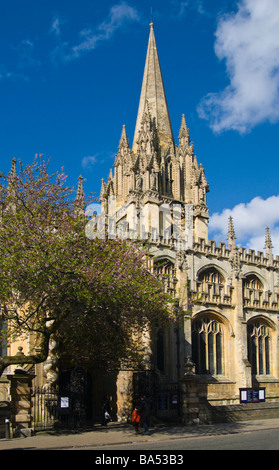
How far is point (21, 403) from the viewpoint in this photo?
18.1 m

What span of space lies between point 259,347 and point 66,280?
25.3 meters

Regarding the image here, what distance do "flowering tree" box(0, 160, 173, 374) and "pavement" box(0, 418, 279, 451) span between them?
2.59 metres

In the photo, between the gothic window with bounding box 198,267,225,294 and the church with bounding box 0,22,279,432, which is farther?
the gothic window with bounding box 198,267,225,294

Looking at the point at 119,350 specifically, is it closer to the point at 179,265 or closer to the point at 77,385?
the point at 77,385

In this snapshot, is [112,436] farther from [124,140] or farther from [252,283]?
[124,140]

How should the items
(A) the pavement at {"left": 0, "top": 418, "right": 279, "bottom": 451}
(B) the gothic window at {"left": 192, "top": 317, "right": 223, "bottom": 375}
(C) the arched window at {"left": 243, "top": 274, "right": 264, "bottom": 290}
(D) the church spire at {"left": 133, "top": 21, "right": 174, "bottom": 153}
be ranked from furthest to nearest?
(D) the church spire at {"left": 133, "top": 21, "right": 174, "bottom": 153} < (C) the arched window at {"left": 243, "top": 274, "right": 264, "bottom": 290} < (B) the gothic window at {"left": 192, "top": 317, "right": 223, "bottom": 375} < (A) the pavement at {"left": 0, "top": 418, "right": 279, "bottom": 451}

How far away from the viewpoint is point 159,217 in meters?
46.2

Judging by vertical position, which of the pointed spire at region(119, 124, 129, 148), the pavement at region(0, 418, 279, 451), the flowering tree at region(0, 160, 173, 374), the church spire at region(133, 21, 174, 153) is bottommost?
the pavement at region(0, 418, 279, 451)

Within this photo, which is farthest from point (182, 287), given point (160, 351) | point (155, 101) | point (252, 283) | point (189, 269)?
point (155, 101)

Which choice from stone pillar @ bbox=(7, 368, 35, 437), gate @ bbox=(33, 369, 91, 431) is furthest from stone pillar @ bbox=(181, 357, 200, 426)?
stone pillar @ bbox=(7, 368, 35, 437)

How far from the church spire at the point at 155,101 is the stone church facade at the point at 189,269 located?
109 mm

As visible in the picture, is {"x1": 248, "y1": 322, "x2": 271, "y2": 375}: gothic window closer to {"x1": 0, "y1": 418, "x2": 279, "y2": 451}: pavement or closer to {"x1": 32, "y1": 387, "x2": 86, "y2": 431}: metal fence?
{"x1": 0, "y1": 418, "x2": 279, "y2": 451}: pavement

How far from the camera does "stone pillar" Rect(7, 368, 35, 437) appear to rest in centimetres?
1784

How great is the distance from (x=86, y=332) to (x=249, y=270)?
2581 cm
